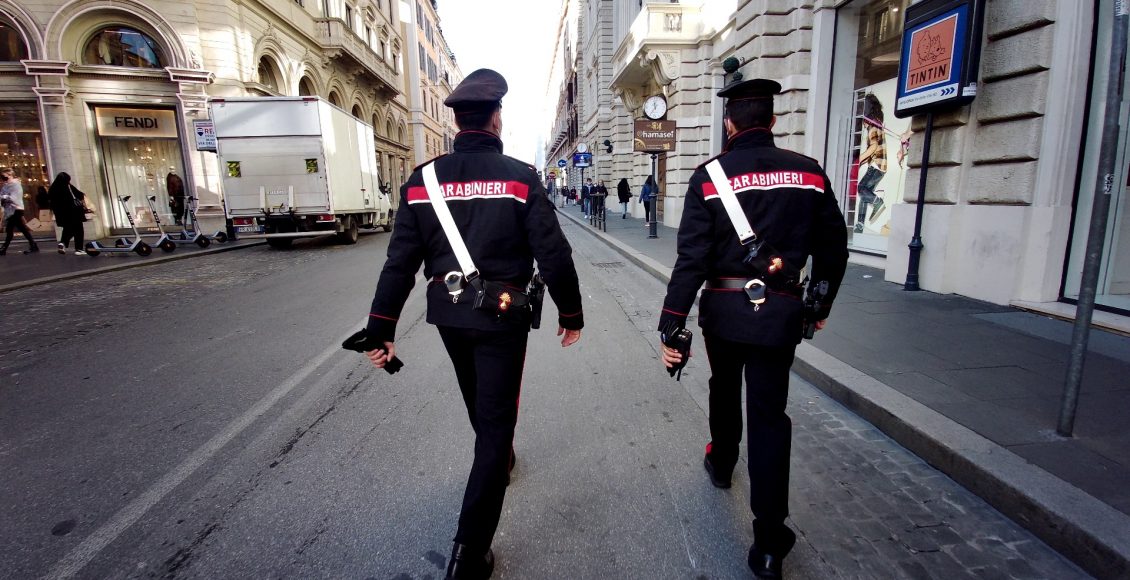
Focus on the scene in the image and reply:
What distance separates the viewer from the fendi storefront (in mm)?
18234

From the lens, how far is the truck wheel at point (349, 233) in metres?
15.7

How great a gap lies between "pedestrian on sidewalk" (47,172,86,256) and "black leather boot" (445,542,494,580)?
47.8ft

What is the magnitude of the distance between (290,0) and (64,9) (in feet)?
26.2

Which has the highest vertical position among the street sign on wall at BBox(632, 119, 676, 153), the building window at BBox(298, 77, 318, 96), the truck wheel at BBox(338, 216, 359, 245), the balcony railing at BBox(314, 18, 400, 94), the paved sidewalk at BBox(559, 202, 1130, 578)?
the balcony railing at BBox(314, 18, 400, 94)

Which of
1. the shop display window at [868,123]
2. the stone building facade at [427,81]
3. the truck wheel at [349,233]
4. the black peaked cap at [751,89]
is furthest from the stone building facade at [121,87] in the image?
the stone building facade at [427,81]

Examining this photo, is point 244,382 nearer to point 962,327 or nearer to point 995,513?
point 995,513

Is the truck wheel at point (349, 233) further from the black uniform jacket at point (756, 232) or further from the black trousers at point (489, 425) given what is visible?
the black uniform jacket at point (756, 232)

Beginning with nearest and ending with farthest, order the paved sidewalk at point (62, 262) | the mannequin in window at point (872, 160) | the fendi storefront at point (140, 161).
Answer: the mannequin in window at point (872, 160) → the paved sidewalk at point (62, 262) → the fendi storefront at point (140, 161)

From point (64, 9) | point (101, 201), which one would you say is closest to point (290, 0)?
point (64, 9)

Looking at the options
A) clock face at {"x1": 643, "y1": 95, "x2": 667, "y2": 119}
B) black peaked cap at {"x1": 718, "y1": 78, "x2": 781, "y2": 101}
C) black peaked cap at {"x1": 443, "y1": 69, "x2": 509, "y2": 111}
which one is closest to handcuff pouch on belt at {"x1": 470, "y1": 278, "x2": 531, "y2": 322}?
black peaked cap at {"x1": 443, "y1": 69, "x2": 509, "y2": 111}

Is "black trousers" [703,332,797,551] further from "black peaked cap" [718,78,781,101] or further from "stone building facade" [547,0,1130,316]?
"stone building facade" [547,0,1130,316]

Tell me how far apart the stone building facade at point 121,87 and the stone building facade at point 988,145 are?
17374mm

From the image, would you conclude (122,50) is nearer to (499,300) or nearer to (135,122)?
(135,122)

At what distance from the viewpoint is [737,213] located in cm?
231
